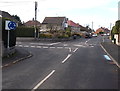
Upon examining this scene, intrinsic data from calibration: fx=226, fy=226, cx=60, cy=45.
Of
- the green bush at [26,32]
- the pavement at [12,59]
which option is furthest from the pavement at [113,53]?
the green bush at [26,32]

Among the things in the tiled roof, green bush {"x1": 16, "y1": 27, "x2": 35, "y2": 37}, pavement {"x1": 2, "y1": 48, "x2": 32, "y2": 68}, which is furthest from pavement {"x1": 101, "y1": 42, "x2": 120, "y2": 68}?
the tiled roof

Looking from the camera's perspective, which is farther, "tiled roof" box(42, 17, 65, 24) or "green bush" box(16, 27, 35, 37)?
"tiled roof" box(42, 17, 65, 24)

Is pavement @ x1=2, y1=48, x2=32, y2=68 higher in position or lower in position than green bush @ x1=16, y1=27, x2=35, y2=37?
lower

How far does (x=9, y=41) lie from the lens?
2047 cm

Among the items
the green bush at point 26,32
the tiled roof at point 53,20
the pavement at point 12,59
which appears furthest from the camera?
the tiled roof at point 53,20

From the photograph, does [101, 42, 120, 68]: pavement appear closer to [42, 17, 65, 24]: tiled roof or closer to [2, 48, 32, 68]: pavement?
[2, 48, 32, 68]: pavement

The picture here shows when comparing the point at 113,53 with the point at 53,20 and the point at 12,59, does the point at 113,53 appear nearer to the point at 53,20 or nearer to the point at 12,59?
the point at 12,59

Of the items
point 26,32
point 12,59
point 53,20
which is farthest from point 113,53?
point 53,20

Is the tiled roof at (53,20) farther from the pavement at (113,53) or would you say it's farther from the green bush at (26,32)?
the pavement at (113,53)

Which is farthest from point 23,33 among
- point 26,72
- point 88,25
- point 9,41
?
point 88,25

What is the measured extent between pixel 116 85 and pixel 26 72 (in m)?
5.11

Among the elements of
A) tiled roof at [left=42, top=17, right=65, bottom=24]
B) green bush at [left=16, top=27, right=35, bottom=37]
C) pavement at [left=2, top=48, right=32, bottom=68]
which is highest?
tiled roof at [left=42, top=17, right=65, bottom=24]

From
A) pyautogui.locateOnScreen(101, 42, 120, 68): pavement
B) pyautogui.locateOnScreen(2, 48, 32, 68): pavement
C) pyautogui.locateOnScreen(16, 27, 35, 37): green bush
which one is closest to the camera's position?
pyautogui.locateOnScreen(2, 48, 32, 68): pavement

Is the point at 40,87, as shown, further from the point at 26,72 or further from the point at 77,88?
the point at 26,72
